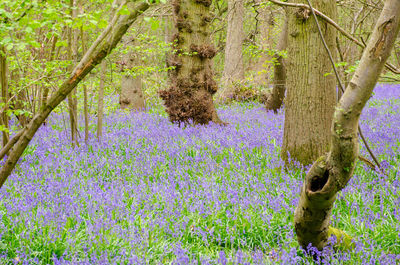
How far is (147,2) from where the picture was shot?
1.97 metres

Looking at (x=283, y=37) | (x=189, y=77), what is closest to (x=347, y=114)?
(x=189, y=77)

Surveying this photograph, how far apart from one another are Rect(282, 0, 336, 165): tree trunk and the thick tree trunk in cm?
260

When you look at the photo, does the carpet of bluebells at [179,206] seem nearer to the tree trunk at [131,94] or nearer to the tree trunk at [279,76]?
the tree trunk at [279,76]

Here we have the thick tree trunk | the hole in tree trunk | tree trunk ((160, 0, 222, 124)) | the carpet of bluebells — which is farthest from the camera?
tree trunk ((160, 0, 222, 124))

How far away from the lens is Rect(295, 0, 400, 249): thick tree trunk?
1.82m

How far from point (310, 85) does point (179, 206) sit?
2.58 meters

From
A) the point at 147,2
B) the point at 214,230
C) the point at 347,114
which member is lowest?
the point at 214,230

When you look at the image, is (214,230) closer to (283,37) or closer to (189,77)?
(189,77)

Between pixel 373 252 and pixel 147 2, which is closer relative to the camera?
pixel 147 2

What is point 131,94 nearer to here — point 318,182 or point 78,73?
point 78,73

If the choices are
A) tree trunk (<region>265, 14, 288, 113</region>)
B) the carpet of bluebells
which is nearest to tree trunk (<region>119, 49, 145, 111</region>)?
tree trunk (<region>265, 14, 288, 113</region>)

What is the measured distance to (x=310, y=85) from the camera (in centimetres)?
509

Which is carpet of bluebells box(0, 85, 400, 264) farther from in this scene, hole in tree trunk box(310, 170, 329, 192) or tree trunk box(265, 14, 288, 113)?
tree trunk box(265, 14, 288, 113)

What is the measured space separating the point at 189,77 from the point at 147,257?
643 centimetres
